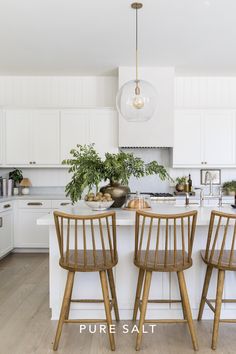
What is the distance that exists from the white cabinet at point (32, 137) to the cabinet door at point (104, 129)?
0.58 metres

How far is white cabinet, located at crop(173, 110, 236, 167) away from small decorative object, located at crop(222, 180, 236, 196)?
330 millimetres

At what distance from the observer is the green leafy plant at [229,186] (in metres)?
5.19

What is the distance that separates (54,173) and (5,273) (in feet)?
6.38

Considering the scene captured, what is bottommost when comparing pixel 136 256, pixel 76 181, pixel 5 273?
pixel 5 273

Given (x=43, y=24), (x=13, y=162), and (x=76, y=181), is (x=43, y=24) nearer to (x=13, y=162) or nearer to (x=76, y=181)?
(x=76, y=181)

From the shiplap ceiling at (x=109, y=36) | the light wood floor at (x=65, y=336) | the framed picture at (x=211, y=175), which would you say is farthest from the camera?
the framed picture at (x=211, y=175)

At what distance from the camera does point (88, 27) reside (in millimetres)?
3613

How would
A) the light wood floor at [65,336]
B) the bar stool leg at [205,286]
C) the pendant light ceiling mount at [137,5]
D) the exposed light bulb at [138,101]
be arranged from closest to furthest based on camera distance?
the light wood floor at [65,336] → the bar stool leg at [205,286] → the exposed light bulb at [138,101] → the pendant light ceiling mount at [137,5]

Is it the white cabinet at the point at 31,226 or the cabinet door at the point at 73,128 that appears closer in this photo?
the white cabinet at the point at 31,226

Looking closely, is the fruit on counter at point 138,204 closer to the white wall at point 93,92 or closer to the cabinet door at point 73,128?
the cabinet door at point 73,128

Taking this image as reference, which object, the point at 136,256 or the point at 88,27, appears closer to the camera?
the point at 136,256

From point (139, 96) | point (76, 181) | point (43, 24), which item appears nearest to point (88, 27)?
point (43, 24)

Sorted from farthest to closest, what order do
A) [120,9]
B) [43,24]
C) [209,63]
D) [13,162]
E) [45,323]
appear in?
[13,162]
[209,63]
[43,24]
[120,9]
[45,323]

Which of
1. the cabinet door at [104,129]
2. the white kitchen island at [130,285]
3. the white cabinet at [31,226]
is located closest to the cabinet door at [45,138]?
the cabinet door at [104,129]
